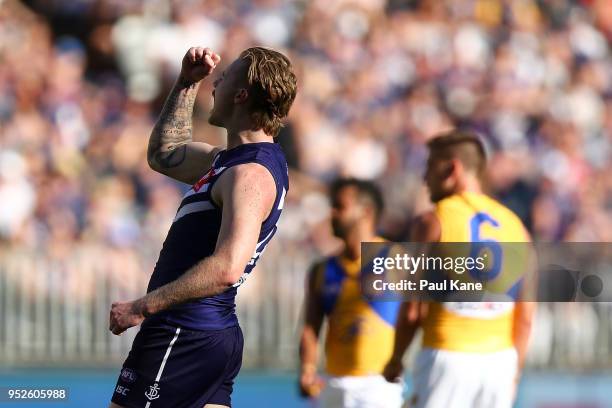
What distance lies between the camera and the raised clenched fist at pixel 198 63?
16.3 ft

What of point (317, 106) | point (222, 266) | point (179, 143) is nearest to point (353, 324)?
point (179, 143)

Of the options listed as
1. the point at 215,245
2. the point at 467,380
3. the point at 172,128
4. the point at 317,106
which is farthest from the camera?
the point at 317,106

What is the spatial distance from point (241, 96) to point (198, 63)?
0.51m

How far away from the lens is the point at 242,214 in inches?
166

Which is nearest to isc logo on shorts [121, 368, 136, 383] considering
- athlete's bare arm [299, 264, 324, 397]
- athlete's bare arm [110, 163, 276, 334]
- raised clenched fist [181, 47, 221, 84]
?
athlete's bare arm [110, 163, 276, 334]

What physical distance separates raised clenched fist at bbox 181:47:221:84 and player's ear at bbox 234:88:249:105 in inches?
14.9

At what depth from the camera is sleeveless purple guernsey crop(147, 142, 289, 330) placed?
448cm

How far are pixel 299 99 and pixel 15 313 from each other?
4.30 m

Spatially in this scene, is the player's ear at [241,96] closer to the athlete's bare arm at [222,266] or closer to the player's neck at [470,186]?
the athlete's bare arm at [222,266]

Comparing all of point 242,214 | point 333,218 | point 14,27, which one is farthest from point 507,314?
point 14,27

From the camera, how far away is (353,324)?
24.4 ft

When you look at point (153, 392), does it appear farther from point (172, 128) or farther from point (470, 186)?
→ point (470, 186)

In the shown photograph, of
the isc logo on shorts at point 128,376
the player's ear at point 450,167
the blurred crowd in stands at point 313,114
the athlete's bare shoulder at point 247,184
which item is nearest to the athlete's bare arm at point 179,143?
the athlete's bare shoulder at point 247,184

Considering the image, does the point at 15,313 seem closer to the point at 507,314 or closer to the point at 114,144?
the point at 114,144
